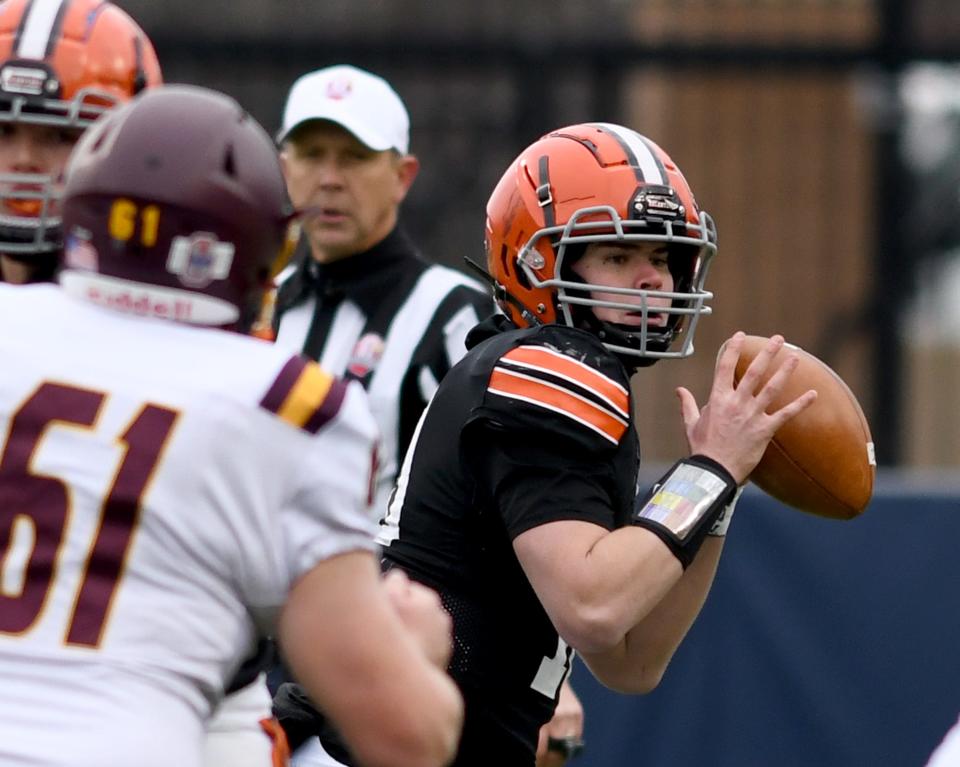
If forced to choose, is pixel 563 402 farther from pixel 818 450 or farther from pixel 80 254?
Result: pixel 80 254

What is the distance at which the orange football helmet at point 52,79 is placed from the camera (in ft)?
10.8

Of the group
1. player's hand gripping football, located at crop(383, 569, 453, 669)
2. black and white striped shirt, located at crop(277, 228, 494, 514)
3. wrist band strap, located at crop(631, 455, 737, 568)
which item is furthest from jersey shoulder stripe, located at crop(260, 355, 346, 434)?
black and white striped shirt, located at crop(277, 228, 494, 514)

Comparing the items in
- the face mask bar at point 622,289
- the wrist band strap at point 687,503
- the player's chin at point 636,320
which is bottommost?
the wrist band strap at point 687,503

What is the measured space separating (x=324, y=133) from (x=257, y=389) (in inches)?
119

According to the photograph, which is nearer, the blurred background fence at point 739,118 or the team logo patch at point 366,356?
the team logo patch at point 366,356

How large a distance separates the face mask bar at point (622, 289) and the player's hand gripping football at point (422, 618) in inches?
40.0

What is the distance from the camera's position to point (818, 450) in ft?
11.1

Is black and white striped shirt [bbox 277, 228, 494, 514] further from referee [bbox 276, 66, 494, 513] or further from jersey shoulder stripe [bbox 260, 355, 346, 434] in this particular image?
jersey shoulder stripe [bbox 260, 355, 346, 434]

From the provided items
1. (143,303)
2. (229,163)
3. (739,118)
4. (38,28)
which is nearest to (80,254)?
(143,303)

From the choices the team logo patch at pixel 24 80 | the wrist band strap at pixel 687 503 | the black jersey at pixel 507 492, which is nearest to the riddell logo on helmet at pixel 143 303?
the black jersey at pixel 507 492

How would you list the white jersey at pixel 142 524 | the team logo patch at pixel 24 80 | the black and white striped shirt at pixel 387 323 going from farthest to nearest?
the black and white striped shirt at pixel 387 323 < the team logo patch at pixel 24 80 < the white jersey at pixel 142 524

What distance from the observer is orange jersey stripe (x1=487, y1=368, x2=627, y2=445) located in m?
2.94

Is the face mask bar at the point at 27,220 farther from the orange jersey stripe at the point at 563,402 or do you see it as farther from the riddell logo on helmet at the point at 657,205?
the riddell logo on helmet at the point at 657,205

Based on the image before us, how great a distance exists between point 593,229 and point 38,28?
120cm
